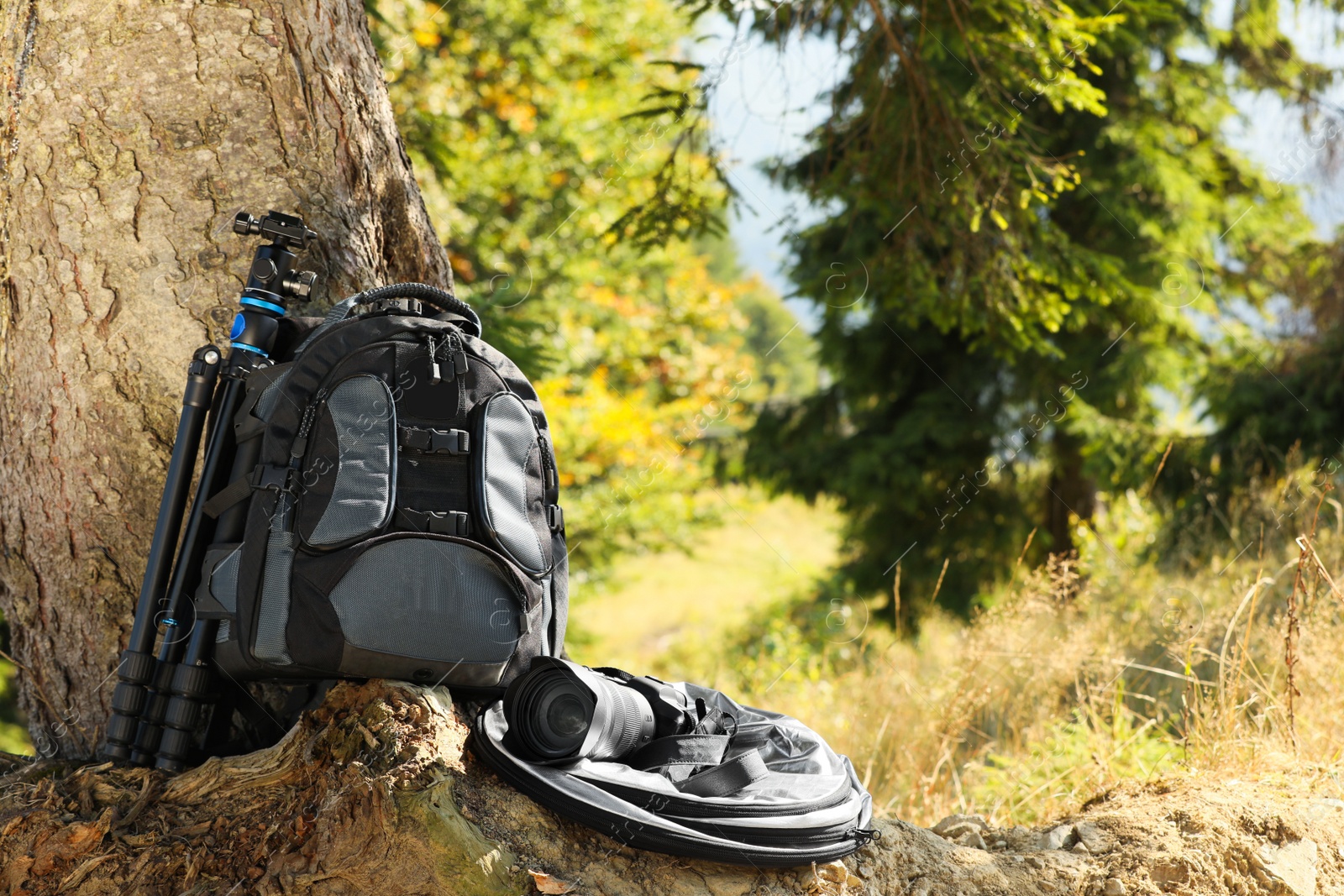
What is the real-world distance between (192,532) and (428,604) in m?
0.59

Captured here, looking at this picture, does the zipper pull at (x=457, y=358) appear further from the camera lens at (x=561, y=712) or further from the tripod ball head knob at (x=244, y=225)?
the camera lens at (x=561, y=712)

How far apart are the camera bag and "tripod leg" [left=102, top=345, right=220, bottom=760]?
716 mm

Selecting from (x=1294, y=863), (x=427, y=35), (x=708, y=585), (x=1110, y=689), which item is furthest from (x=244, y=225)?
(x=708, y=585)

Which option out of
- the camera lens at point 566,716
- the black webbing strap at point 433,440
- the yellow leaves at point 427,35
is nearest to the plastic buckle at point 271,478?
the black webbing strap at point 433,440

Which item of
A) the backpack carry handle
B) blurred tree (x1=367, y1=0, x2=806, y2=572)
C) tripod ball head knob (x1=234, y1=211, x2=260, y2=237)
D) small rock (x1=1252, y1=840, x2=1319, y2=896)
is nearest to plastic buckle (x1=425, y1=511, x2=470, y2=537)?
the backpack carry handle

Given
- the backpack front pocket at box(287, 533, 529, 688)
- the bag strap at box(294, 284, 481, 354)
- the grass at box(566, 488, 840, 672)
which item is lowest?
the backpack front pocket at box(287, 533, 529, 688)

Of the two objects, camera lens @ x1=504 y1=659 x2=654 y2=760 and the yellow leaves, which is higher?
the yellow leaves

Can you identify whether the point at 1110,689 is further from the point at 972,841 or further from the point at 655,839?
the point at 655,839

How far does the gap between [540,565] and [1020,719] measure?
8.70ft

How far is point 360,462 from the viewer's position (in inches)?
70.3

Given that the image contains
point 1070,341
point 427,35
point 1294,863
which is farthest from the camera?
point 427,35

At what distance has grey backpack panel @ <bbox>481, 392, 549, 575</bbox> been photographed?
1.85 meters

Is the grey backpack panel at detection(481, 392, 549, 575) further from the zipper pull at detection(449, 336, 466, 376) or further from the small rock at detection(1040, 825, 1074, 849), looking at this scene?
the small rock at detection(1040, 825, 1074, 849)

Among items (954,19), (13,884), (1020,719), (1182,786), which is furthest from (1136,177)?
(13,884)
